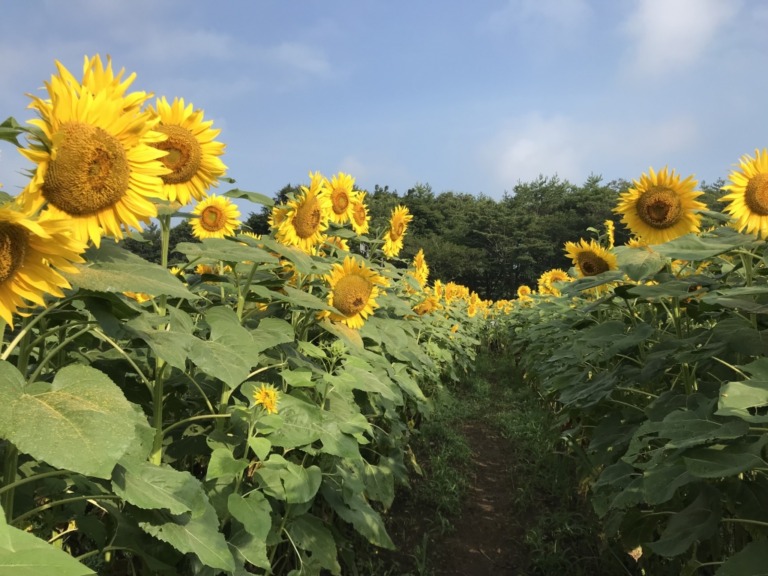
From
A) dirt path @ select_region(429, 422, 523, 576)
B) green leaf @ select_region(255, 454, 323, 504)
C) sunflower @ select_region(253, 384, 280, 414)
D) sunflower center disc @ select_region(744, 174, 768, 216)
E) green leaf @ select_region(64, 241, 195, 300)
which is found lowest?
dirt path @ select_region(429, 422, 523, 576)

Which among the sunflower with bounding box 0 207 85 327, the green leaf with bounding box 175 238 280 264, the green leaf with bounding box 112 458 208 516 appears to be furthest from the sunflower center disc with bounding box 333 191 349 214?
the sunflower with bounding box 0 207 85 327

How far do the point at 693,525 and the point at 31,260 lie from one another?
2258mm

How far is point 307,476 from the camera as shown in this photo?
2.11 m

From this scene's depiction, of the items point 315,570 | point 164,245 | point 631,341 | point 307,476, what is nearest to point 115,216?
point 164,245

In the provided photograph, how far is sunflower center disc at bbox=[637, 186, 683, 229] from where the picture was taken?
3145 millimetres

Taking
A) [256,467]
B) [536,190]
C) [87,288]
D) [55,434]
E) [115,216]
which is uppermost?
[536,190]

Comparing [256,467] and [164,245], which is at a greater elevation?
[164,245]

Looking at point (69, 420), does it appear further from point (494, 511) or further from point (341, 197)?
point (494, 511)

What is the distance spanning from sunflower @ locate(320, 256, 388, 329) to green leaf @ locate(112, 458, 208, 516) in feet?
4.84

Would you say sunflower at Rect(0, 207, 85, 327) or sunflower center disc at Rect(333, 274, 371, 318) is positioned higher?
sunflower center disc at Rect(333, 274, 371, 318)

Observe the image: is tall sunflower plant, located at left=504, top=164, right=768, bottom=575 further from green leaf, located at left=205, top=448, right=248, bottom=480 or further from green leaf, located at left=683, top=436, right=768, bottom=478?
green leaf, located at left=205, top=448, right=248, bottom=480

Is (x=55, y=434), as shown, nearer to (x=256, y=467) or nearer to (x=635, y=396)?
(x=256, y=467)

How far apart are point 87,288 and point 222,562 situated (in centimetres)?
80

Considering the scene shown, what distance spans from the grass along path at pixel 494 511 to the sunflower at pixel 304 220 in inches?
74.3
